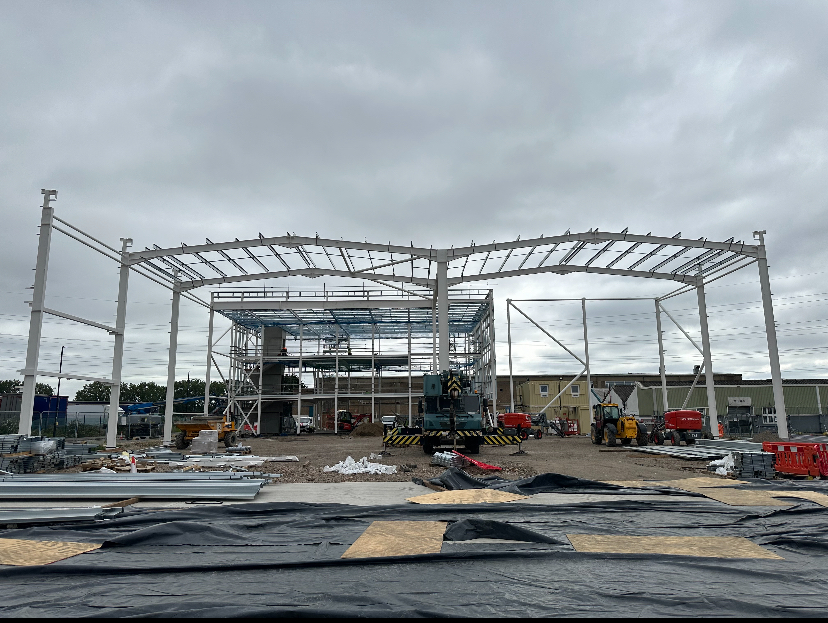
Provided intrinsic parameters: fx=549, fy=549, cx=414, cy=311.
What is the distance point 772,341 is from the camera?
64.9 ft

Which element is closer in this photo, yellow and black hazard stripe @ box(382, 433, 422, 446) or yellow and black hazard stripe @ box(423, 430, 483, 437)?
yellow and black hazard stripe @ box(423, 430, 483, 437)

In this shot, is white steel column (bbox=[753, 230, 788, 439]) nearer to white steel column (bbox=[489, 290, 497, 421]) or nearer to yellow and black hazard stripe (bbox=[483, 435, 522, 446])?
yellow and black hazard stripe (bbox=[483, 435, 522, 446])

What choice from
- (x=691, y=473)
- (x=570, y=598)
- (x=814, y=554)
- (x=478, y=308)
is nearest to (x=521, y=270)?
(x=691, y=473)

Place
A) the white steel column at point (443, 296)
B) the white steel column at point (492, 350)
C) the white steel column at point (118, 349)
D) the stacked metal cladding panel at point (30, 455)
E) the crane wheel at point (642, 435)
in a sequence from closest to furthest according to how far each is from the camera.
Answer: the stacked metal cladding panel at point (30, 455) → the white steel column at point (118, 349) → the white steel column at point (443, 296) → the crane wheel at point (642, 435) → the white steel column at point (492, 350)

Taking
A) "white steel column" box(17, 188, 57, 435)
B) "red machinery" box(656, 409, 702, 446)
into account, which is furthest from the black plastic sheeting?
"red machinery" box(656, 409, 702, 446)

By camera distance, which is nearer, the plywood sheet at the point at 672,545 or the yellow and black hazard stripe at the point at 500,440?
the plywood sheet at the point at 672,545

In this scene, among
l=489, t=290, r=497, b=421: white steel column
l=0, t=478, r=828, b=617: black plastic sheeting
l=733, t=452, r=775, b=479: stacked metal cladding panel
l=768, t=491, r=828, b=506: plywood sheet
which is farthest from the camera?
l=489, t=290, r=497, b=421: white steel column

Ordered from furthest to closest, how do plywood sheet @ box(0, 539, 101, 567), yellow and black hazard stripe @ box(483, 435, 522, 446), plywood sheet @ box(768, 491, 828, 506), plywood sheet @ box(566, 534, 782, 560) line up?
yellow and black hazard stripe @ box(483, 435, 522, 446) → plywood sheet @ box(768, 491, 828, 506) → plywood sheet @ box(566, 534, 782, 560) → plywood sheet @ box(0, 539, 101, 567)

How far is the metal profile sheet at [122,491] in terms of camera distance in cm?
889

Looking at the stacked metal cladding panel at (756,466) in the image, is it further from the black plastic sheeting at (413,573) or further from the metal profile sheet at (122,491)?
the metal profile sheet at (122,491)

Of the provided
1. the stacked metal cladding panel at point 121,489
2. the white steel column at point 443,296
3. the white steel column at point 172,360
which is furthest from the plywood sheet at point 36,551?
the white steel column at point 172,360

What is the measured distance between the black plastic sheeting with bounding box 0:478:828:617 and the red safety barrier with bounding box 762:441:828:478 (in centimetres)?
650

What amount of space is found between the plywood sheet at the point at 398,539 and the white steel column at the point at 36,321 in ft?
38.3

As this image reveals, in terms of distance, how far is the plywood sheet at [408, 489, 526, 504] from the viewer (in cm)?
826
